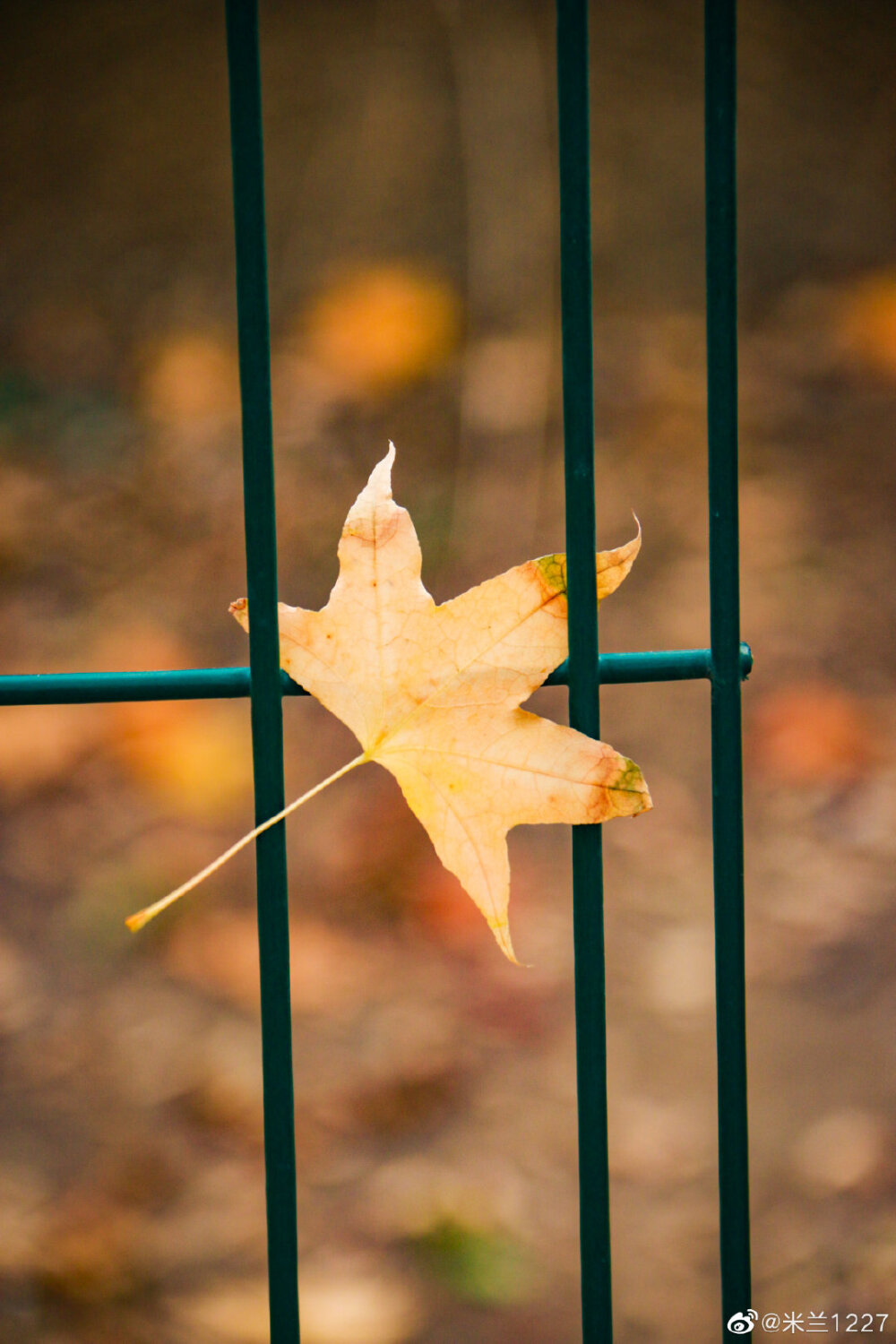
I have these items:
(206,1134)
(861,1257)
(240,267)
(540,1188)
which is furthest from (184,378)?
(861,1257)

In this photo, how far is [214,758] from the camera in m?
0.93

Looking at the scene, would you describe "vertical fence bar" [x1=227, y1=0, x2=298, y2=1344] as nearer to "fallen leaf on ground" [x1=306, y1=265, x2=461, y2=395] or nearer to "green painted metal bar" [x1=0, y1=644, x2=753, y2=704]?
"green painted metal bar" [x1=0, y1=644, x2=753, y2=704]

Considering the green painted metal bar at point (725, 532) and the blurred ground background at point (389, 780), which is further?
the blurred ground background at point (389, 780)

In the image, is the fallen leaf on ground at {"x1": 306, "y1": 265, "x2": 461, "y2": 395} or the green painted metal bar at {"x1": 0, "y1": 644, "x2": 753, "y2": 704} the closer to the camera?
the green painted metal bar at {"x1": 0, "y1": 644, "x2": 753, "y2": 704}

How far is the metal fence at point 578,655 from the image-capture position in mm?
385

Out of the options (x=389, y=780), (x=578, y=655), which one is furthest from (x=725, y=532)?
(x=389, y=780)

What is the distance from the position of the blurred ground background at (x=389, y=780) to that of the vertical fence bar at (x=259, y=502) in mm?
527

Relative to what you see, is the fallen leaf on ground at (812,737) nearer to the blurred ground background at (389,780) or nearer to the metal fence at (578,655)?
the blurred ground background at (389,780)

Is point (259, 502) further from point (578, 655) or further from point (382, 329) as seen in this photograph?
point (382, 329)

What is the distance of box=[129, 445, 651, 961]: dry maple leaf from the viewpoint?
0.38m

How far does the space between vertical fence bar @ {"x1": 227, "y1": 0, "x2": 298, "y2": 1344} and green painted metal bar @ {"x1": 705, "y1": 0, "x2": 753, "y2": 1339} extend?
19 centimetres

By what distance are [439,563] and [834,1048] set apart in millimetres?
634

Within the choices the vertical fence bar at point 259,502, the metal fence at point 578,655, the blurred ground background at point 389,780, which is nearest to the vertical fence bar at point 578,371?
the metal fence at point 578,655

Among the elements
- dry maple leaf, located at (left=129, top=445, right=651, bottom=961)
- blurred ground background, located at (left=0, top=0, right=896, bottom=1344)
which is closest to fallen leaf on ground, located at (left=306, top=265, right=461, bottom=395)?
blurred ground background, located at (left=0, top=0, right=896, bottom=1344)
